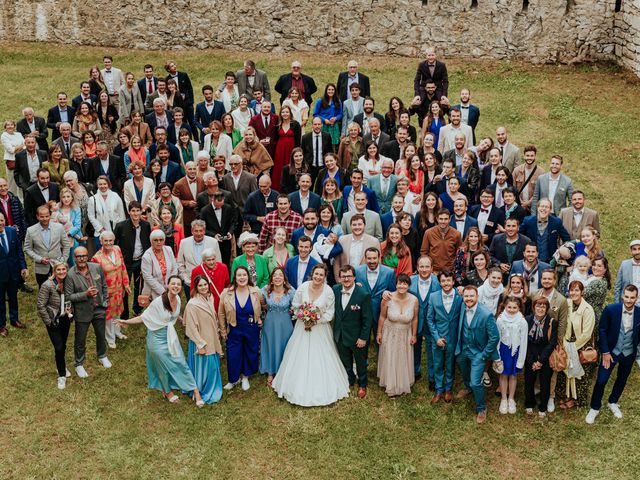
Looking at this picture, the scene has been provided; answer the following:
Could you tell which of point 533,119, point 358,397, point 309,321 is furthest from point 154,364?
point 533,119

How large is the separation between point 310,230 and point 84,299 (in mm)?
3228

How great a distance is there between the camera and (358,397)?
33.8 feet

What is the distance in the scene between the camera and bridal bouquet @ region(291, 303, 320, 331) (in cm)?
997

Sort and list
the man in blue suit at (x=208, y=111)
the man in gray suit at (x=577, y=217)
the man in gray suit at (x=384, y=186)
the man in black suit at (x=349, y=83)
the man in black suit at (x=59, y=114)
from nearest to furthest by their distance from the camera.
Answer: the man in gray suit at (x=577, y=217)
the man in gray suit at (x=384, y=186)
the man in blue suit at (x=208, y=111)
the man in black suit at (x=59, y=114)
the man in black suit at (x=349, y=83)

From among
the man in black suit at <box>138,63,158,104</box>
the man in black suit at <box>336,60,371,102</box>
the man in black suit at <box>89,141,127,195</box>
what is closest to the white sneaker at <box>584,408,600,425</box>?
the man in black suit at <box>336,60,371,102</box>

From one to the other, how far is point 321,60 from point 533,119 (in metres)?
6.35

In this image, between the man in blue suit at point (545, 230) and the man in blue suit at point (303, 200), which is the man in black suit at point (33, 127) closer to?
the man in blue suit at point (303, 200)

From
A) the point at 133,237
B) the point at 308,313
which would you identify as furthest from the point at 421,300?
the point at 133,237

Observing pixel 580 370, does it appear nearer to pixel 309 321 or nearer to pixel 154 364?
pixel 309 321

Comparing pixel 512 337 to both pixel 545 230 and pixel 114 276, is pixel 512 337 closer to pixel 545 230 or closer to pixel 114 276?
pixel 545 230

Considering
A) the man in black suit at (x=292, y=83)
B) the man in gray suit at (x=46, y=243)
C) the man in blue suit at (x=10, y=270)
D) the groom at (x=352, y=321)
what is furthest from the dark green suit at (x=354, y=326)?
the man in black suit at (x=292, y=83)

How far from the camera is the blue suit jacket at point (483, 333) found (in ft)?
31.3

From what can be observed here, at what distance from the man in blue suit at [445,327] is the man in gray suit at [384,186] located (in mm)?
2435

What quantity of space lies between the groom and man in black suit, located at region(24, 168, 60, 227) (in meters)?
5.05
